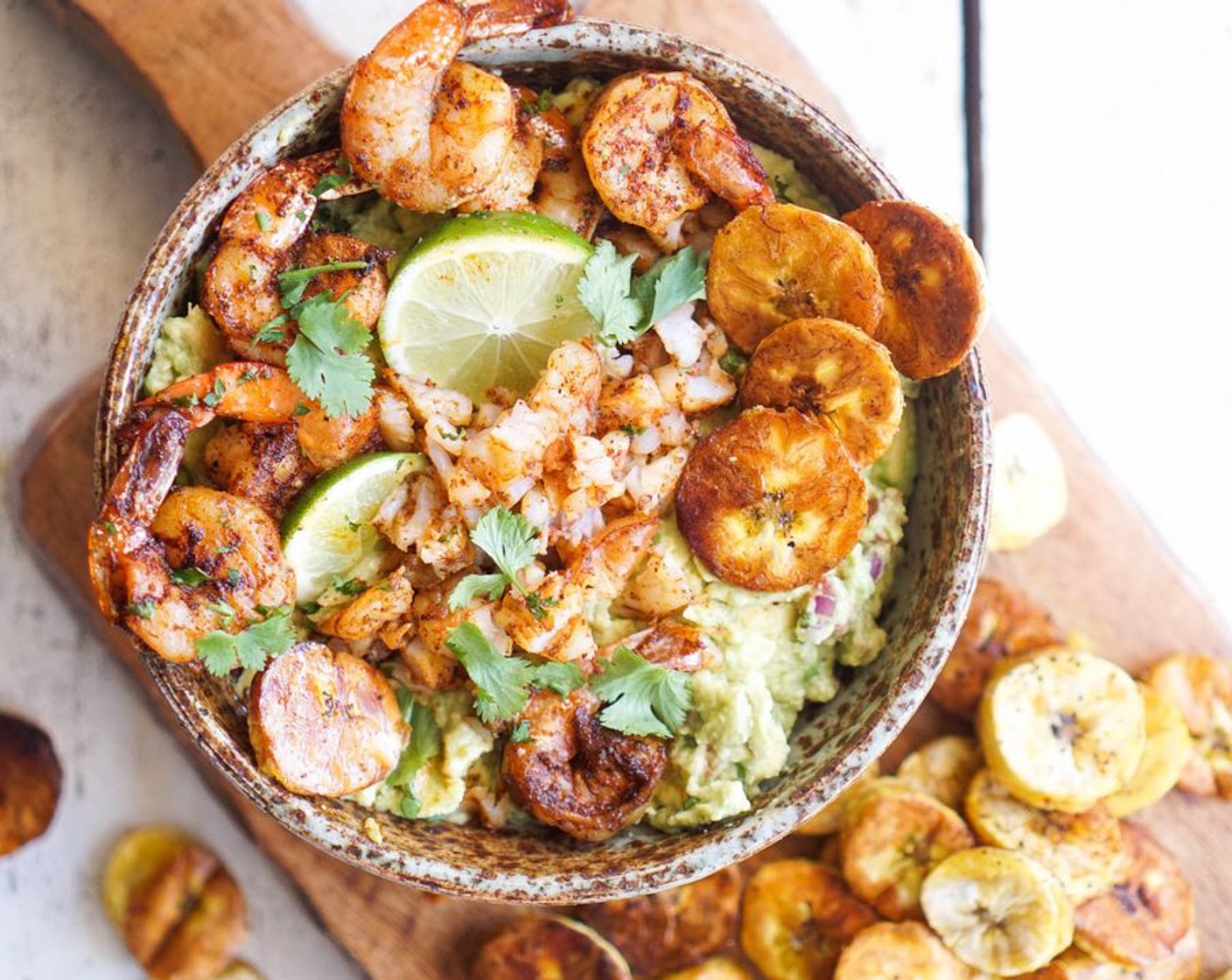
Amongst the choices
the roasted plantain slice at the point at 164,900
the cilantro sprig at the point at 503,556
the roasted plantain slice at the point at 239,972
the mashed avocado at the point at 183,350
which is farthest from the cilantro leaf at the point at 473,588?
the roasted plantain slice at the point at 239,972

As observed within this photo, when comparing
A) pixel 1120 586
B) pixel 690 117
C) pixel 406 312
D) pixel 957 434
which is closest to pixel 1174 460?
pixel 1120 586

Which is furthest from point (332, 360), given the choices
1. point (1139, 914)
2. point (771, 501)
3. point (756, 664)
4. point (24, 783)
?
point (1139, 914)

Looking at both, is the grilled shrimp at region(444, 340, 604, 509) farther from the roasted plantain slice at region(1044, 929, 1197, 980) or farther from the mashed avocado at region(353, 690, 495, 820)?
the roasted plantain slice at region(1044, 929, 1197, 980)

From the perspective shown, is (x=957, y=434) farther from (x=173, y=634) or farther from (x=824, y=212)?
(x=173, y=634)

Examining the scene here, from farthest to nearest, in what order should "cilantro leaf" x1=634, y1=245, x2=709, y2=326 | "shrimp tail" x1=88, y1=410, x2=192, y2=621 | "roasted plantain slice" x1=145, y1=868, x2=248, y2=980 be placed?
"roasted plantain slice" x1=145, y1=868, x2=248, y2=980 → "cilantro leaf" x1=634, y1=245, x2=709, y2=326 → "shrimp tail" x1=88, y1=410, x2=192, y2=621

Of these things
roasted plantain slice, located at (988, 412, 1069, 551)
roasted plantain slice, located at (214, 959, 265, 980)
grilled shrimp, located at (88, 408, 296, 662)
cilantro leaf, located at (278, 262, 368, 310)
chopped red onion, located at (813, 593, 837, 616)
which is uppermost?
cilantro leaf, located at (278, 262, 368, 310)

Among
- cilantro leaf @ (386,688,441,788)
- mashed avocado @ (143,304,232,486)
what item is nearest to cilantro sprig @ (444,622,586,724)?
cilantro leaf @ (386,688,441,788)
